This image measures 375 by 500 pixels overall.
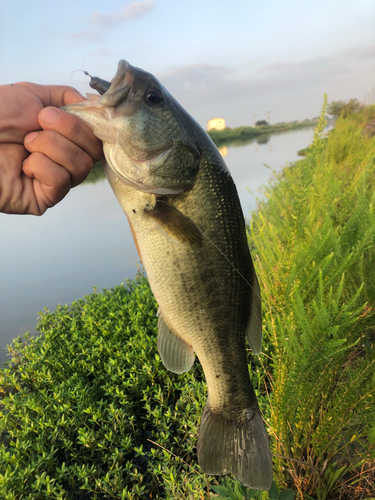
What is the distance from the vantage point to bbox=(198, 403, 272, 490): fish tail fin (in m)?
1.54

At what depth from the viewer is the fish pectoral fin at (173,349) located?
166 cm

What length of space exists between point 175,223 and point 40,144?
2.49 feet

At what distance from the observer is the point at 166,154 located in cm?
146

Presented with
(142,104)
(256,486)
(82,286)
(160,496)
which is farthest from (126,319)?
(82,286)

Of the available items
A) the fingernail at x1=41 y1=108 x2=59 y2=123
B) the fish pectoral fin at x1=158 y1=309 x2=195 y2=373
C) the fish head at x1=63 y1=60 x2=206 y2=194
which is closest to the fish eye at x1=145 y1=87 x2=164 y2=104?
the fish head at x1=63 y1=60 x2=206 y2=194

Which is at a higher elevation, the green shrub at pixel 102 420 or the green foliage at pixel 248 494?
the green foliage at pixel 248 494

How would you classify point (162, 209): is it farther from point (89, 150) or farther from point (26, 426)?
point (26, 426)

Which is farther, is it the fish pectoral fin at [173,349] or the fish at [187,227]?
the fish pectoral fin at [173,349]

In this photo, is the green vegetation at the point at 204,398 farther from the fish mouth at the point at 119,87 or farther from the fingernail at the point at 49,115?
the fingernail at the point at 49,115

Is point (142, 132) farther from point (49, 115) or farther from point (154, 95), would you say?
point (49, 115)

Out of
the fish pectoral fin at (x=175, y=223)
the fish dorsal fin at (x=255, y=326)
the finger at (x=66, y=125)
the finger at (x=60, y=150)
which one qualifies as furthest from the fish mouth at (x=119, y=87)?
the fish dorsal fin at (x=255, y=326)

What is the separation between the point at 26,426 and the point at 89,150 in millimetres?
2410

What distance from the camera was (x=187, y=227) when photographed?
4.65ft

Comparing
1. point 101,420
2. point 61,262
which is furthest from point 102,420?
point 61,262
